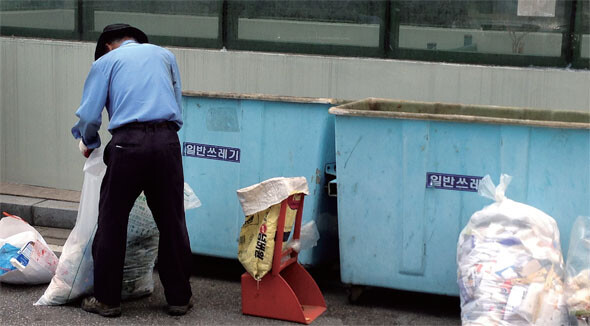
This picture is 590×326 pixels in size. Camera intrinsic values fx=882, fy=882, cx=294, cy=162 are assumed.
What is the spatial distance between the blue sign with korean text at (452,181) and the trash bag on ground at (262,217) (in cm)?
65

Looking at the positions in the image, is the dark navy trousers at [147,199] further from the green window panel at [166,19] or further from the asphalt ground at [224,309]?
the green window panel at [166,19]

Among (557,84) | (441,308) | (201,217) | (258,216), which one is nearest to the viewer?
(258,216)

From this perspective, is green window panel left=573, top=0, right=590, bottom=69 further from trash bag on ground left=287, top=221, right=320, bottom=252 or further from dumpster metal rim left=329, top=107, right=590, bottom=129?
trash bag on ground left=287, top=221, right=320, bottom=252

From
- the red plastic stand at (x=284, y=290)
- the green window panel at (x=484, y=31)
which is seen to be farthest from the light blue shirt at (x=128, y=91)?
the green window panel at (x=484, y=31)

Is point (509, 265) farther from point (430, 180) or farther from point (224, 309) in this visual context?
point (224, 309)

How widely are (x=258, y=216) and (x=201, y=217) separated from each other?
82 centimetres

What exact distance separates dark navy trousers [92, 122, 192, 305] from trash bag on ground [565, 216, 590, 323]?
6.29 feet

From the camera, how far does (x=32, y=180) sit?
23.4 feet

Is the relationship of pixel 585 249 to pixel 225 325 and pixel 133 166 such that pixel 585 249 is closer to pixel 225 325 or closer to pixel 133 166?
pixel 225 325

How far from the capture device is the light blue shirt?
173 inches

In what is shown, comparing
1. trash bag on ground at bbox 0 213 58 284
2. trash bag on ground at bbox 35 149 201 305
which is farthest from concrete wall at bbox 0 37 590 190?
trash bag on ground at bbox 35 149 201 305

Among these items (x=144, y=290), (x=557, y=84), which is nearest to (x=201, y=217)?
(x=144, y=290)

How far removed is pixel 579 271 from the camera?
412 cm

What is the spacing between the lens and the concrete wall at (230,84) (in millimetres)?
6102
